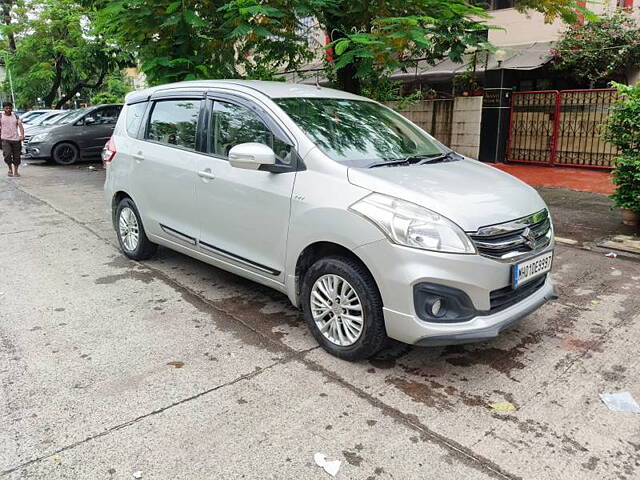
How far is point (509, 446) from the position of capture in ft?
9.13

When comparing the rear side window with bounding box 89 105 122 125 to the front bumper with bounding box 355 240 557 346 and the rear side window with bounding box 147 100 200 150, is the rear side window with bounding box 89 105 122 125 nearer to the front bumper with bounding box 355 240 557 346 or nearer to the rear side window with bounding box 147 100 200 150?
the rear side window with bounding box 147 100 200 150

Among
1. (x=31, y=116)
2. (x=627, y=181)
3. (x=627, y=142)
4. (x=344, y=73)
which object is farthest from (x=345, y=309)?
(x=31, y=116)

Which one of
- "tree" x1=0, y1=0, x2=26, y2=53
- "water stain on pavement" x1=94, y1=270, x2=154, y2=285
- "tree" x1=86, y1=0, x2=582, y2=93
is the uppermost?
"tree" x1=0, y1=0, x2=26, y2=53

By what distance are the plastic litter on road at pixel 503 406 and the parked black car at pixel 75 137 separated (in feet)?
48.2

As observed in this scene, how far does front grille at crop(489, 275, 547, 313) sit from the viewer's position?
3.30 metres

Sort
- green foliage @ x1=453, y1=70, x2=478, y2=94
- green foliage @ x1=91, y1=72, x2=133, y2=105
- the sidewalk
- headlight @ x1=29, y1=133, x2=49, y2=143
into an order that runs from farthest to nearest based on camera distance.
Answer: green foliage @ x1=91, y1=72, x2=133, y2=105 → headlight @ x1=29, y1=133, x2=49, y2=143 → green foliage @ x1=453, y1=70, x2=478, y2=94 → the sidewalk

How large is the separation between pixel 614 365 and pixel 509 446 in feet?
4.33

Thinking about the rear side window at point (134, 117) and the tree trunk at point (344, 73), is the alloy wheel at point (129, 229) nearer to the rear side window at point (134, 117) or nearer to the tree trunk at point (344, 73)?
the rear side window at point (134, 117)

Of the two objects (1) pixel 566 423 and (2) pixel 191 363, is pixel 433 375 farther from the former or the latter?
(2) pixel 191 363

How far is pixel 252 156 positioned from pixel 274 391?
1563 mm

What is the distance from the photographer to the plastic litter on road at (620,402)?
10.2ft

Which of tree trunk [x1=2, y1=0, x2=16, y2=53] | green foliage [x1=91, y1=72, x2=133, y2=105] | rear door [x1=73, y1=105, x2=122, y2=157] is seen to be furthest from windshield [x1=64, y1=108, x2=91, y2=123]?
tree trunk [x1=2, y1=0, x2=16, y2=53]

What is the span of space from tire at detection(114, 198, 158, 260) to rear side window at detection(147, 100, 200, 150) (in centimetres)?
85

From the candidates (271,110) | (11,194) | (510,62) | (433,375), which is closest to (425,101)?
(510,62)
